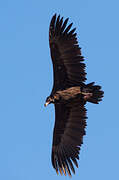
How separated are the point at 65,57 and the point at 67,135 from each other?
2939 mm

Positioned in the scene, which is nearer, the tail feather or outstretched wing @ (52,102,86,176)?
the tail feather

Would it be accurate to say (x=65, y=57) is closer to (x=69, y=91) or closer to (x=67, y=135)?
(x=69, y=91)

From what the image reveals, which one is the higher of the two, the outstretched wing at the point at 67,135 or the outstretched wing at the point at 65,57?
the outstretched wing at the point at 65,57

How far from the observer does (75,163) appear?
1823cm

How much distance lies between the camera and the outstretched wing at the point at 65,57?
17109 millimetres

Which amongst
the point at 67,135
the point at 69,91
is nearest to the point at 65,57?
the point at 69,91

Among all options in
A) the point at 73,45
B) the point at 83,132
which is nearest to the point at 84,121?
the point at 83,132

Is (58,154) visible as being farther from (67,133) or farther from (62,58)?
(62,58)

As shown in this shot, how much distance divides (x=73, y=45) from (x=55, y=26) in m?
0.86

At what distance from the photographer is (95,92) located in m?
17.2

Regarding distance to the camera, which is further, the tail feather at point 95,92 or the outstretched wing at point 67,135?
the outstretched wing at point 67,135

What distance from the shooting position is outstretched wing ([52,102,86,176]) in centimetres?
1820

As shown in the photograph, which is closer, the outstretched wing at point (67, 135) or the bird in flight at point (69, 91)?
the bird in flight at point (69, 91)

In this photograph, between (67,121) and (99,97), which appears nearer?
(99,97)
